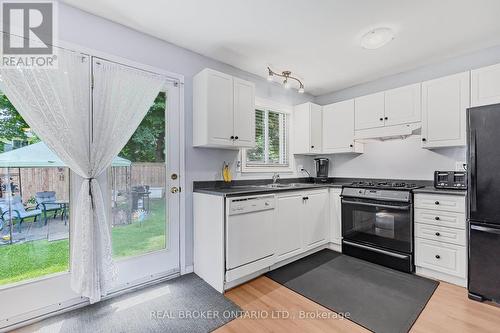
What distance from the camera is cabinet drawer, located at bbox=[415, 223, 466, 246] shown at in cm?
231

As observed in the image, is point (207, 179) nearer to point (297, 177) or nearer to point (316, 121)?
point (297, 177)

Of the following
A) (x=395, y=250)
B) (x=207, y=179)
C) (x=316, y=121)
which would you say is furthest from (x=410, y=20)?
(x=207, y=179)

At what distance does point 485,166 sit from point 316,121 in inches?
84.4

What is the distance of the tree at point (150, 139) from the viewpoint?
2287mm

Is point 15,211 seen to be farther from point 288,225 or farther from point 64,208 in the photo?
point 288,225

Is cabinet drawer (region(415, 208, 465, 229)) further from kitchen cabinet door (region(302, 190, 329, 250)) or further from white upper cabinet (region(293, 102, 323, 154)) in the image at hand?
white upper cabinet (region(293, 102, 323, 154))

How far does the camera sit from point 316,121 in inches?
148

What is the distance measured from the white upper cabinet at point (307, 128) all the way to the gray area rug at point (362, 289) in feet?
5.57

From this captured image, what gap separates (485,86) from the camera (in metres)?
2.39

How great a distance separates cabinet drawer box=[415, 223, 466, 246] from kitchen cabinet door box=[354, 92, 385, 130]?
4.61 ft

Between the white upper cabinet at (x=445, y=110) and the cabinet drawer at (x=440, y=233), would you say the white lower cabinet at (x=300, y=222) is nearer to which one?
the cabinet drawer at (x=440, y=233)

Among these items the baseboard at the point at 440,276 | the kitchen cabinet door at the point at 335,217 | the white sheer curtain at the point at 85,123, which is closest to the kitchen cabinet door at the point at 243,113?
the white sheer curtain at the point at 85,123

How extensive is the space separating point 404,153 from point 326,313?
98.4 inches

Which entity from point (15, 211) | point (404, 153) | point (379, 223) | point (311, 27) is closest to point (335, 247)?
point (379, 223)
